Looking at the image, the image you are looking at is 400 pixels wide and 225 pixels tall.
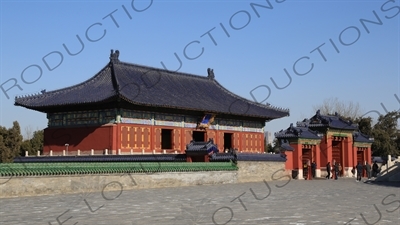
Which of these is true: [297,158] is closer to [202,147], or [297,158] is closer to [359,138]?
[202,147]

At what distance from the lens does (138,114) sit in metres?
35.2

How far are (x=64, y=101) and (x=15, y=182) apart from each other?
647 inches

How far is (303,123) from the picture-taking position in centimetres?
3834

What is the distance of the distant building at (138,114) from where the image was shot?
3422cm

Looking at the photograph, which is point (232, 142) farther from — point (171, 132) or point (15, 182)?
point (15, 182)

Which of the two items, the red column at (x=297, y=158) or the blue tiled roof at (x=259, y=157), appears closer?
the blue tiled roof at (x=259, y=157)

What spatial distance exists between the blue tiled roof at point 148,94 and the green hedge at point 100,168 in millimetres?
7591

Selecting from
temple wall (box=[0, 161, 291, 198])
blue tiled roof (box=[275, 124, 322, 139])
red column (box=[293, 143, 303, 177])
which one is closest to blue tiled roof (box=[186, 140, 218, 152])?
temple wall (box=[0, 161, 291, 198])

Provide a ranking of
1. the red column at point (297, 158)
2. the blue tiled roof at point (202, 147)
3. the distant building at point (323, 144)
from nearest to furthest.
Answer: the blue tiled roof at point (202, 147), the red column at point (297, 158), the distant building at point (323, 144)

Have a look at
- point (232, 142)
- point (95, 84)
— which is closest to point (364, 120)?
point (232, 142)

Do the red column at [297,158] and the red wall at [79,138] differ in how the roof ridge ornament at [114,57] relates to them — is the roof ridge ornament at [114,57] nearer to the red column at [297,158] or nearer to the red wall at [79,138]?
the red wall at [79,138]

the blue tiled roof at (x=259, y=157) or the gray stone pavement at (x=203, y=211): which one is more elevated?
the blue tiled roof at (x=259, y=157)

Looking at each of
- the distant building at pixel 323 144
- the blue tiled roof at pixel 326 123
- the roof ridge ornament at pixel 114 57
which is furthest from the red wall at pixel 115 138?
the blue tiled roof at pixel 326 123

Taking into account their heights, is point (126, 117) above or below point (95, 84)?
below
